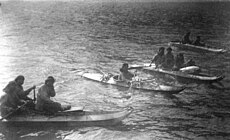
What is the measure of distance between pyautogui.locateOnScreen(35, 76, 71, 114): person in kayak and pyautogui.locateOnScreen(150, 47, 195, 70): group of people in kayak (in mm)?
11708

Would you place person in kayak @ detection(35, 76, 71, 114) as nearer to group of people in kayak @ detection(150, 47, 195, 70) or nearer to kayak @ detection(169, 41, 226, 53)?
group of people in kayak @ detection(150, 47, 195, 70)

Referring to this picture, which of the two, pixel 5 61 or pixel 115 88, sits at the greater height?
pixel 5 61

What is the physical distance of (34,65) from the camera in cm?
2805

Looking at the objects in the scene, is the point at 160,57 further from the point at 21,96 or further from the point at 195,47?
the point at 21,96

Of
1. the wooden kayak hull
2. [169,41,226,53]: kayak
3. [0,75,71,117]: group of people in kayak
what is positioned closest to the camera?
[0,75,71,117]: group of people in kayak

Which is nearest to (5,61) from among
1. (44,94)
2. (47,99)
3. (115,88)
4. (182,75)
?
(115,88)

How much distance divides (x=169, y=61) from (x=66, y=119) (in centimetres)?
1226

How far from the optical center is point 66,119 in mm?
15180

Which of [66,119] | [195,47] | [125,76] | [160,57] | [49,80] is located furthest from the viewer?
[195,47]

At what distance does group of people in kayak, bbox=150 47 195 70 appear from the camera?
24016 millimetres

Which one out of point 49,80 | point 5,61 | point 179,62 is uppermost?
point 5,61

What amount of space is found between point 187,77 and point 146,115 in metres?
7.35

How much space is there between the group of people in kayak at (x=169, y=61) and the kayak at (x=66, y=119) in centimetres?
1000

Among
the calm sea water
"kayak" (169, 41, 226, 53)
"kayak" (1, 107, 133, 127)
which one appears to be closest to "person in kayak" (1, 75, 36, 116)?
"kayak" (1, 107, 133, 127)
